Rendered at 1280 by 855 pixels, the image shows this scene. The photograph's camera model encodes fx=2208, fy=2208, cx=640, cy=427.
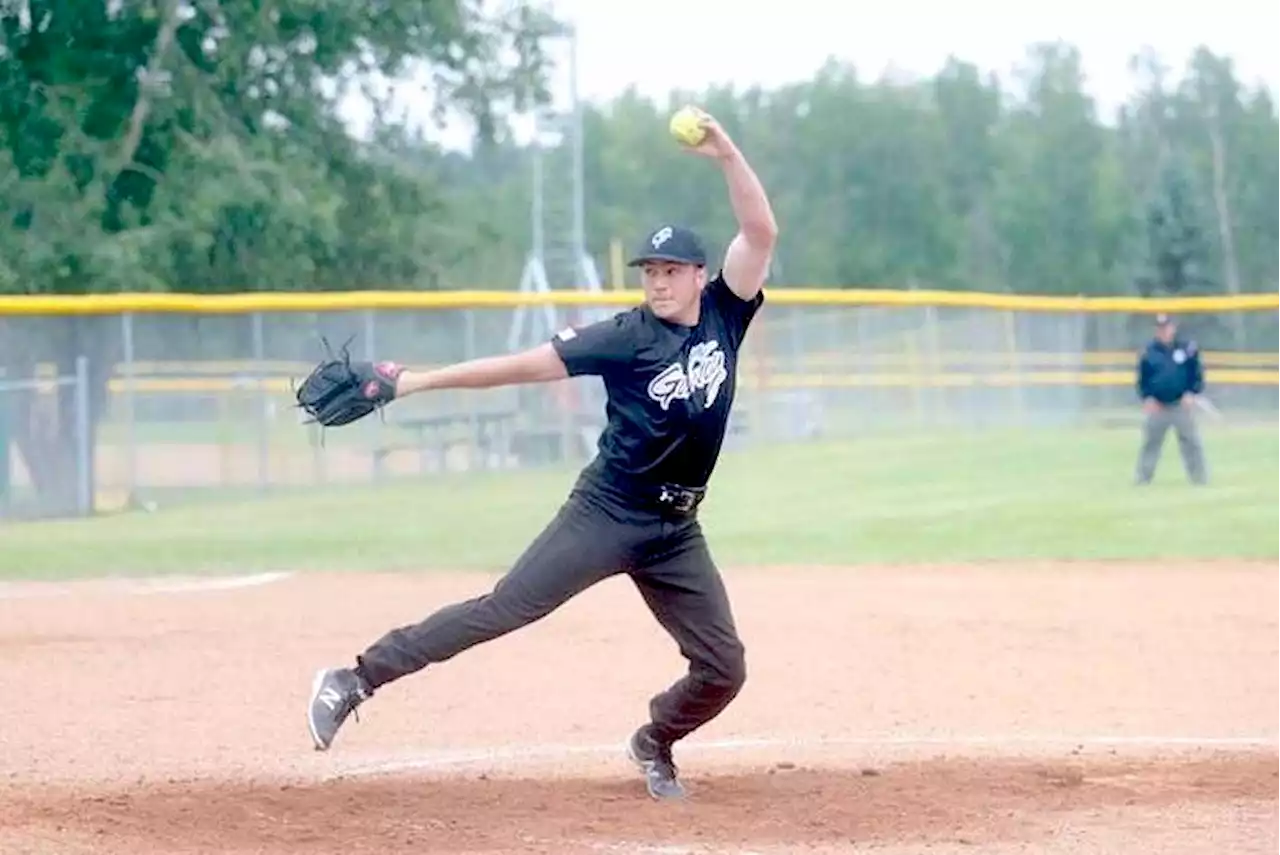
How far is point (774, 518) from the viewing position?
60.2ft

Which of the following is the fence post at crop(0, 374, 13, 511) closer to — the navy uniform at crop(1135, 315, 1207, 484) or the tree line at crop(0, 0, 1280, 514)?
the tree line at crop(0, 0, 1280, 514)

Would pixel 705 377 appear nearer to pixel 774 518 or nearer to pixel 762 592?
pixel 762 592

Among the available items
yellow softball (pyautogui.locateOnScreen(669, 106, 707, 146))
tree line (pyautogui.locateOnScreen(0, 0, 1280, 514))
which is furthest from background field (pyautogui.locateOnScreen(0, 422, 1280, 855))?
tree line (pyautogui.locateOnScreen(0, 0, 1280, 514))

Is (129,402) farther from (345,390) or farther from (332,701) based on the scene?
(345,390)

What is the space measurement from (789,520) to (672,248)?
451 inches

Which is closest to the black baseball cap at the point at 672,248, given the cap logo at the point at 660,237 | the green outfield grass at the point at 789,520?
the cap logo at the point at 660,237

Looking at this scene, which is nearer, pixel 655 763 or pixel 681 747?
pixel 655 763

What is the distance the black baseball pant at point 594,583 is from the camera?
275 inches

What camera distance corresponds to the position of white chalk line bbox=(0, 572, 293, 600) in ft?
46.4

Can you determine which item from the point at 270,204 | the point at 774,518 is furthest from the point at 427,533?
the point at 270,204

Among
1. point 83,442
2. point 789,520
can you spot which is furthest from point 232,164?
point 789,520

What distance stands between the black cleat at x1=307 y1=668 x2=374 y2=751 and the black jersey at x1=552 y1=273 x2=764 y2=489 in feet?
3.64

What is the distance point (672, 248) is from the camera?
681cm

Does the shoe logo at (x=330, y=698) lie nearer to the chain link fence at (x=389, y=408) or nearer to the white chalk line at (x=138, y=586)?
the white chalk line at (x=138, y=586)
